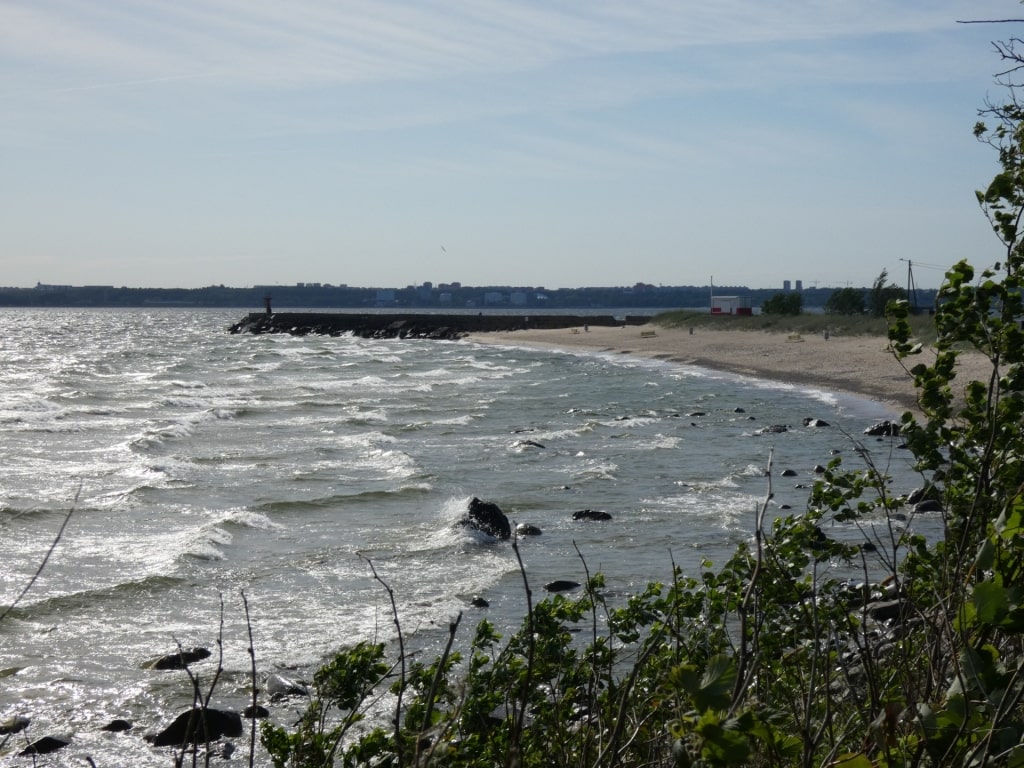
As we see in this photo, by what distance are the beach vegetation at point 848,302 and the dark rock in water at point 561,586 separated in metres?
66.4

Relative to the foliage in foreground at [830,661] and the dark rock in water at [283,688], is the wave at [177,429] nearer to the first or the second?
the dark rock in water at [283,688]

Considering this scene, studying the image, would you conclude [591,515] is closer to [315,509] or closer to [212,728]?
[315,509]

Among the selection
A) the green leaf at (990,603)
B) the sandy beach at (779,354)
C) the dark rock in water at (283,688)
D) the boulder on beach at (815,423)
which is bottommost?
the dark rock in water at (283,688)

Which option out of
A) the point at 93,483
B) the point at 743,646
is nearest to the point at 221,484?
the point at 93,483

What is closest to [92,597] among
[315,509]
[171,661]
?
[171,661]

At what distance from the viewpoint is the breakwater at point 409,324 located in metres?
96.5

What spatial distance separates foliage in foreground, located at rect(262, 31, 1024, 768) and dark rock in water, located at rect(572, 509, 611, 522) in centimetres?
1065

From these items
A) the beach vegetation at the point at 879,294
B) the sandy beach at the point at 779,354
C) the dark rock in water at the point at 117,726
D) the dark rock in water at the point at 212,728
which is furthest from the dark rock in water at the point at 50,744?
the beach vegetation at the point at 879,294

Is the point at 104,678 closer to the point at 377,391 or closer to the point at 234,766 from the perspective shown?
the point at 234,766

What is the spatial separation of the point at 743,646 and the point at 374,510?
15903 millimetres

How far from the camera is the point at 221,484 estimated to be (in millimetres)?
20266

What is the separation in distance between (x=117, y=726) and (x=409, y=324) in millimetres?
91584

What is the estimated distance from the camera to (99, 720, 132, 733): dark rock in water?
8.44 meters

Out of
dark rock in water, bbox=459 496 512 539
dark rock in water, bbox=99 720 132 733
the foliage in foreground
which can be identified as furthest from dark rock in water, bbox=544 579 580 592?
the foliage in foreground
